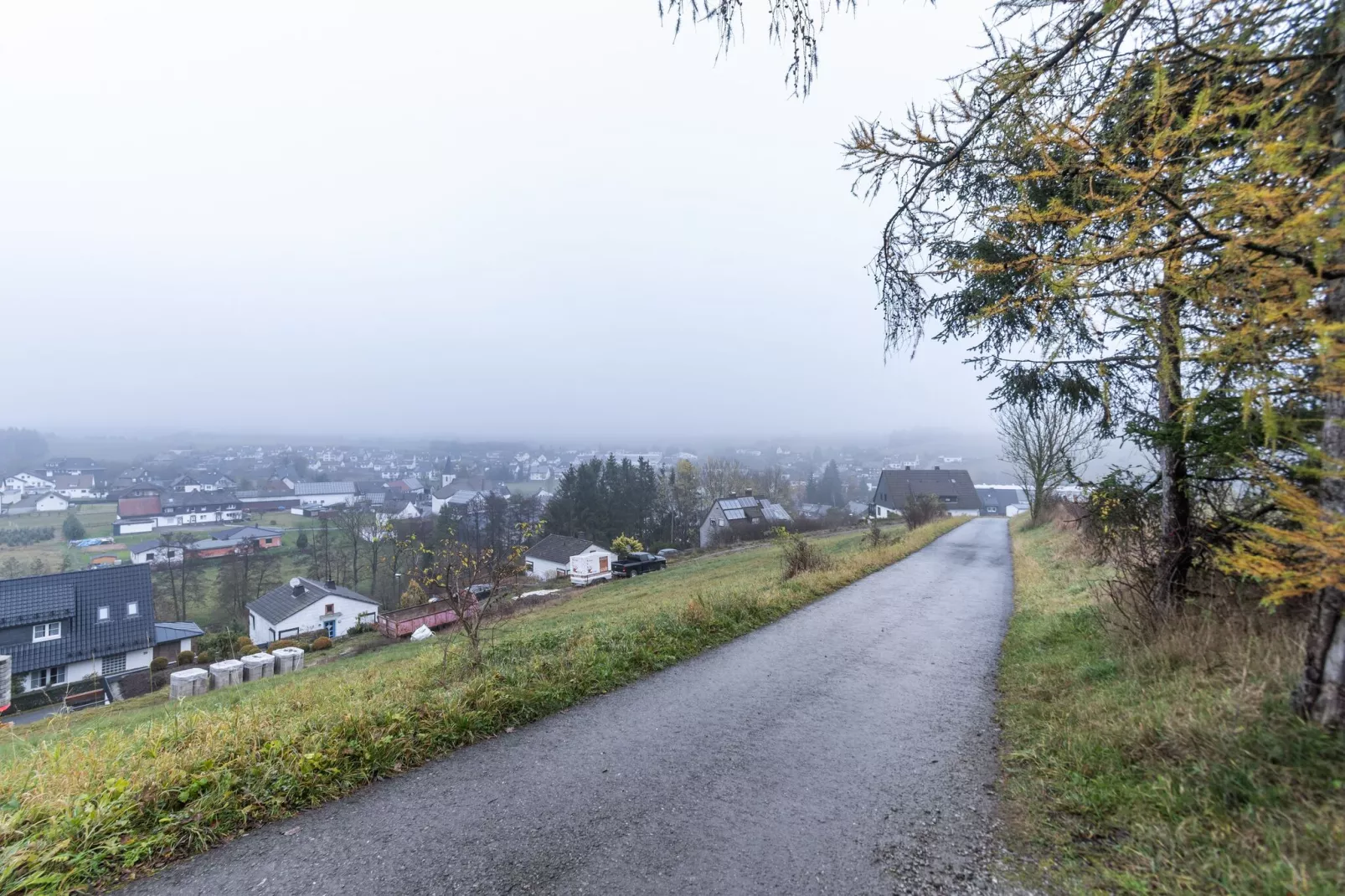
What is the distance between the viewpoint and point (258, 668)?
17.4 metres

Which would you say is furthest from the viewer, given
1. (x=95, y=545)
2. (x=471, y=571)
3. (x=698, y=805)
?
(x=95, y=545)

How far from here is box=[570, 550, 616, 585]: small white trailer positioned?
3512 centimetres

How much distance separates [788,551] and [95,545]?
6304 cm

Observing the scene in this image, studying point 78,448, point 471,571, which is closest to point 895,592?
point 471,571

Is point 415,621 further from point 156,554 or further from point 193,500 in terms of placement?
point 193,500

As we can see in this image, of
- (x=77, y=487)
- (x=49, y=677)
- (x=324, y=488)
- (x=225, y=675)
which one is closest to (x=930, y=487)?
(x=225, y=675)

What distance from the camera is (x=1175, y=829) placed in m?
2.49

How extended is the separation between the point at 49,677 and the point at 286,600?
9191mm

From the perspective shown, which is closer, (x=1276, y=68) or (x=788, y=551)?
(x=1276, y=68)

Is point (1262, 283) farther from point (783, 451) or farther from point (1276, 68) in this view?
point (783, 451)

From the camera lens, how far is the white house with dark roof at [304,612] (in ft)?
100

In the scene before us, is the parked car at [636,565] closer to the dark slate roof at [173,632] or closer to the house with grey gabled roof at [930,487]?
the dark slate roof at [173,632]

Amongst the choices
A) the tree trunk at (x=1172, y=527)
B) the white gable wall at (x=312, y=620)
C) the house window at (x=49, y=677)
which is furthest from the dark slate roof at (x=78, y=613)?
the tree trunk at (x=1172, y=527)

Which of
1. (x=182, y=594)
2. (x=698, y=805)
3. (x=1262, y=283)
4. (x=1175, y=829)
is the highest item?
(x=1262, y=283)
